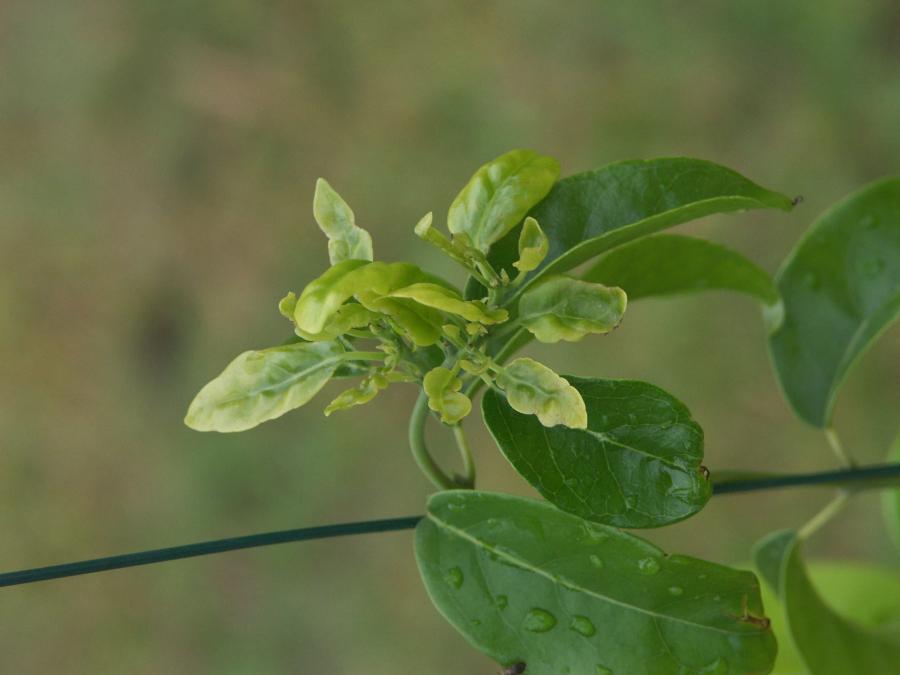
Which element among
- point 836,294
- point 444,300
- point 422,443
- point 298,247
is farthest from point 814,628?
point 298,247

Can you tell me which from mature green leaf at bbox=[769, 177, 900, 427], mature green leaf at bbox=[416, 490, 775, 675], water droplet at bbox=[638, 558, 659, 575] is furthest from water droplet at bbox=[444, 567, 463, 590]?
mature green leaf at bbox=[769, 177, 900, 427]

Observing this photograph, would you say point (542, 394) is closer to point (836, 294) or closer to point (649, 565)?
point (649, 565)

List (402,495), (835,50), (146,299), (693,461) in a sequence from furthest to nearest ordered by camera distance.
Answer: (146,299)
(402,495)
(835,50)
(693,461)

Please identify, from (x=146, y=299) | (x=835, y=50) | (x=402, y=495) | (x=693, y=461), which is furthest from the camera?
(x=146, y=299)

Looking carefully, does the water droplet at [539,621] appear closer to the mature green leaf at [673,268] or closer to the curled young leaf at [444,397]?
the curled young leaf at [444,397]

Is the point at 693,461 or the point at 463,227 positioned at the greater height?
the point at 463,227

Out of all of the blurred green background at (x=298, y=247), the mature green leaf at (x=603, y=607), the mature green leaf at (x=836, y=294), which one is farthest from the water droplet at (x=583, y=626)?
the blurred green background at (x=298, y=247)

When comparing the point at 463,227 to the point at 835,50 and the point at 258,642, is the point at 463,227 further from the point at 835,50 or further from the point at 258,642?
the point at 258,642

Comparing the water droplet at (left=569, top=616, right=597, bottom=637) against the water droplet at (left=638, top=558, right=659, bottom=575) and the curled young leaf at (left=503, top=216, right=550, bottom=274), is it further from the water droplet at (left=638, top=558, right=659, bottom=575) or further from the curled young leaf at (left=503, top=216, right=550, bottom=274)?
the curled young leaf at (left=503, top=216, right=550, bottom=274)

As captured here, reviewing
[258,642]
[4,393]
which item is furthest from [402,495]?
[4,393]
